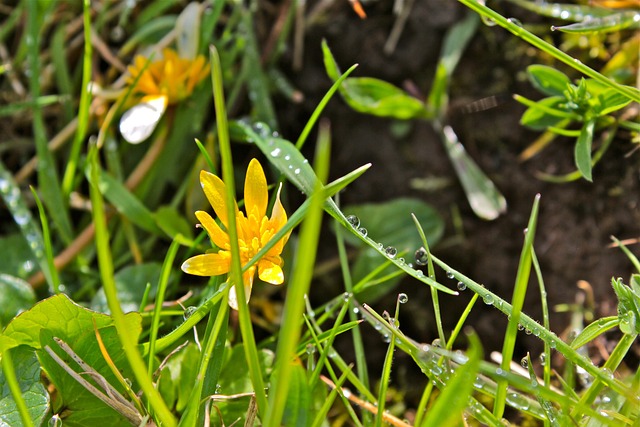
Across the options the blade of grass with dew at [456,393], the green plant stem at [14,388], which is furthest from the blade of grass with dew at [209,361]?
the blade of grass with dew at [456,393]

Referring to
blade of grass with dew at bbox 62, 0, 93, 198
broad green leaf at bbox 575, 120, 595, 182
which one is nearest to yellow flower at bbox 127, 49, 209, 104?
blade of grass with dew at bbox 62, 0, 93, 198

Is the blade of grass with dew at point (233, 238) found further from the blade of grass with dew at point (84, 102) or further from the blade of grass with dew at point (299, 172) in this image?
the blade of grass with dew at point (84, 102)

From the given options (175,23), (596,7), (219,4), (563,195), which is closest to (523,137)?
(563,195)

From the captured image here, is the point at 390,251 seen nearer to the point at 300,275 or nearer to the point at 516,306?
the point at 516,306

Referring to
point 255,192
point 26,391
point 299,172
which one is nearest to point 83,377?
point 26,391

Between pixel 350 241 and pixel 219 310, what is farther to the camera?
pixel 350 241

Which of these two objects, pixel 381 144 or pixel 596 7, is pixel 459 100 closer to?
pixel 381 144

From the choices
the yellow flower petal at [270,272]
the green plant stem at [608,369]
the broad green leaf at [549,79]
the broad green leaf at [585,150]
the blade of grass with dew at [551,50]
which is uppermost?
the blade of grass with dew at [551,50]
